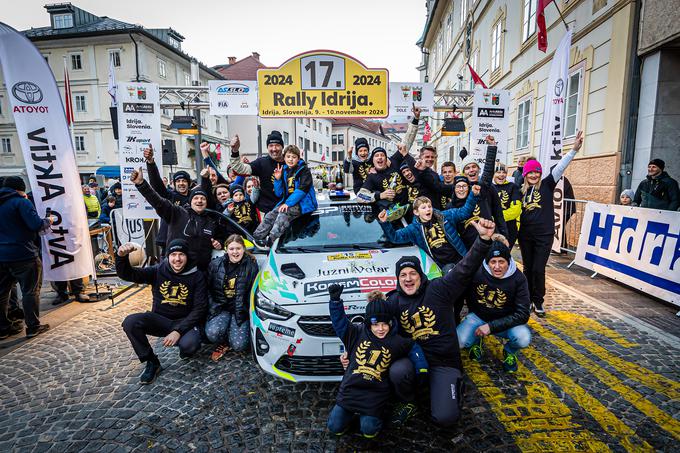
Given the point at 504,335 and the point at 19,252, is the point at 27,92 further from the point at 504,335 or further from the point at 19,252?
the point at 504,335

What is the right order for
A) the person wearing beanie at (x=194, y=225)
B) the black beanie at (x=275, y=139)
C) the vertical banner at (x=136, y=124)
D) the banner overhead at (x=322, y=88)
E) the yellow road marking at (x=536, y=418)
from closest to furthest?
the yellow road marking at (x=536, y=418) → the person wearing beanie at (x=194, y=225) → the black beanie at (x=275, y=139) → the vertical banner at (x=136, y=124) → the banner overhead at (x=322, y=88)

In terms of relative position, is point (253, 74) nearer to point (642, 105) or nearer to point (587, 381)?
point (642, 105)

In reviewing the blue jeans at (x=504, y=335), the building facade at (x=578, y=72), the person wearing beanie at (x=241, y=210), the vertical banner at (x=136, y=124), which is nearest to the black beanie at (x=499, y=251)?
the blue jeans at (x=504, y=335)

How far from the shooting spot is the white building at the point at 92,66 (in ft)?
86.7

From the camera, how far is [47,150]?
501cm

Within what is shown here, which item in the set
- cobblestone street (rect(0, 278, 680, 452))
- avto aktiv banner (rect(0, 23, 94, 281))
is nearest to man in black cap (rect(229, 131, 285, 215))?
cobblestone street (rect(0, 278, 680, 452))

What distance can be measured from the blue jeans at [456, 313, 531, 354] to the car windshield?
1.09 m

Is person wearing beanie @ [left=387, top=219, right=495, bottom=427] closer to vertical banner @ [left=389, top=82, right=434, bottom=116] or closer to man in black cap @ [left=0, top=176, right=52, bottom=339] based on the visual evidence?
man in black cap @ [left=0, top=176, right=52, bottom=339]

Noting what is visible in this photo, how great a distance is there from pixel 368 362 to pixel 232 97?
28.9 ft

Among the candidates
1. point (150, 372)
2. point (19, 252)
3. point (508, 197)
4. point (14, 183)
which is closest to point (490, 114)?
point (508, 197)

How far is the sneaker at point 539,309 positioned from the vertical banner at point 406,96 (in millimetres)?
6384

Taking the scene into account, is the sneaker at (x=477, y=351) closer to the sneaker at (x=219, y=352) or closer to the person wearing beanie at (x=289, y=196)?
the person wearing beanie at (x=289, y=196)

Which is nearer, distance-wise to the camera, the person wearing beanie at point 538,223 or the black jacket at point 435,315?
the black jacket at point 435,315

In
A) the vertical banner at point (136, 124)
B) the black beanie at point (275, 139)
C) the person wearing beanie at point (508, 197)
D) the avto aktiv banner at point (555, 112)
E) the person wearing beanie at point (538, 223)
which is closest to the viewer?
the person wearing beanie at point (538, 223)
